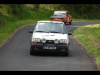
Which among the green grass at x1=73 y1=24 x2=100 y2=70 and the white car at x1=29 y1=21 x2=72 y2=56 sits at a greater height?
the white car at x1=29 y1=21 x2=72 y2=56

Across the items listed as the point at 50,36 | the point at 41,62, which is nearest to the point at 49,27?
the point at 50,36

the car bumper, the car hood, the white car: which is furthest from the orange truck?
the car bumper

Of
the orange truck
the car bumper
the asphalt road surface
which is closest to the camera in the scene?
the asphalt road surface

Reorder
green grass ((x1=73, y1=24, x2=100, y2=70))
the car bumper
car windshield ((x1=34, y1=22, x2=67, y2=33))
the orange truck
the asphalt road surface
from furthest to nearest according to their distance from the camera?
the orange truck, car windshield ((x1=34, y1=22, x2=67, y2=33)), green grass ((x1=73, y1=24, x2=100, y2=70)), the car bumper, the asphalt road surface

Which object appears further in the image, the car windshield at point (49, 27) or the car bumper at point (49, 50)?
the car windshield at point (49, 27)

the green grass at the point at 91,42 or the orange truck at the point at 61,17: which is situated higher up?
the green grass at the point at 91,42

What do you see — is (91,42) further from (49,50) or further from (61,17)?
(61,17)

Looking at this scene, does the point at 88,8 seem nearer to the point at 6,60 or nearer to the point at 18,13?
the point at 18,13

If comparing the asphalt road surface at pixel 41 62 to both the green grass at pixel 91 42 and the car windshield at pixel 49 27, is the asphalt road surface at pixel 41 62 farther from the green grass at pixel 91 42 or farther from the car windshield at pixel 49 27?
the car windshield at pixel 49 27

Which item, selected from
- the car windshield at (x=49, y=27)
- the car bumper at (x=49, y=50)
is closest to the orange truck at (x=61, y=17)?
the car windshield at (x=49, y=27)

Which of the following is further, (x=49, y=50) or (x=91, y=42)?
(x=91, y=42)

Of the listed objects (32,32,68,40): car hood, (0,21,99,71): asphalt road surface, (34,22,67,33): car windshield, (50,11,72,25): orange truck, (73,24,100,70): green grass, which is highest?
(34,22,67,33): car windshield

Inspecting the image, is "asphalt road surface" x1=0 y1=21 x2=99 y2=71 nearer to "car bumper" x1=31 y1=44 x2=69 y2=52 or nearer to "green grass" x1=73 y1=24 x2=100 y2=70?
"car bumper" x1=31 y1=44 x2=69 y2=52
